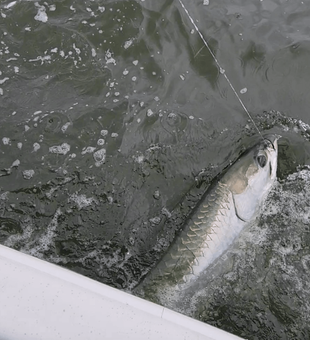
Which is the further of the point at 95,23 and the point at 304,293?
the point at 95,23

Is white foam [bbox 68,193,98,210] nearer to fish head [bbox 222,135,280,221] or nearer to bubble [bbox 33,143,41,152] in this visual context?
bubble [bbox 33,143,41,152]

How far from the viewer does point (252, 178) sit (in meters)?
3.54

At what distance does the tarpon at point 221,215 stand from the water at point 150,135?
0.62 feet

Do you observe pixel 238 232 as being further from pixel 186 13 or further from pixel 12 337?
pixel 186 13

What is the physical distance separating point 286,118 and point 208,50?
111cm

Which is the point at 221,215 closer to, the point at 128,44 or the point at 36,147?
the point at 36,147

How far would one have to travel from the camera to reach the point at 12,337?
2.08m

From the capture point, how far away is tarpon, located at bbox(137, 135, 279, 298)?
3281 millimetres

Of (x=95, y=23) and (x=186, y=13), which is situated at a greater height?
(x=186, y=13)

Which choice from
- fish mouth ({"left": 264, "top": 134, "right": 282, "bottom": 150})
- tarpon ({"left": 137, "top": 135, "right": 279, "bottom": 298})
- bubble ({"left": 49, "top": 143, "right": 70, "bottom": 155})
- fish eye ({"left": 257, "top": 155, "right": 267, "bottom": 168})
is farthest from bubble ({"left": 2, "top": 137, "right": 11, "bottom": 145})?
fish mouth ({"left": 264, "top": 134, "right": 282, "bottom": 150})

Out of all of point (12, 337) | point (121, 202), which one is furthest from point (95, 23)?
point (12, 337)

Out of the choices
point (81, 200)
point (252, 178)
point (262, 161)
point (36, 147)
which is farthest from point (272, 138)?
point (36, 147)

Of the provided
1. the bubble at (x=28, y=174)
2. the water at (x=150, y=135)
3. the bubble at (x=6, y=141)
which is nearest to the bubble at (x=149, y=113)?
the water at (x=150, y=135)

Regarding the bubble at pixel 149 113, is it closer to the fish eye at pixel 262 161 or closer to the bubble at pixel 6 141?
the fish eye at pixel 262 161
